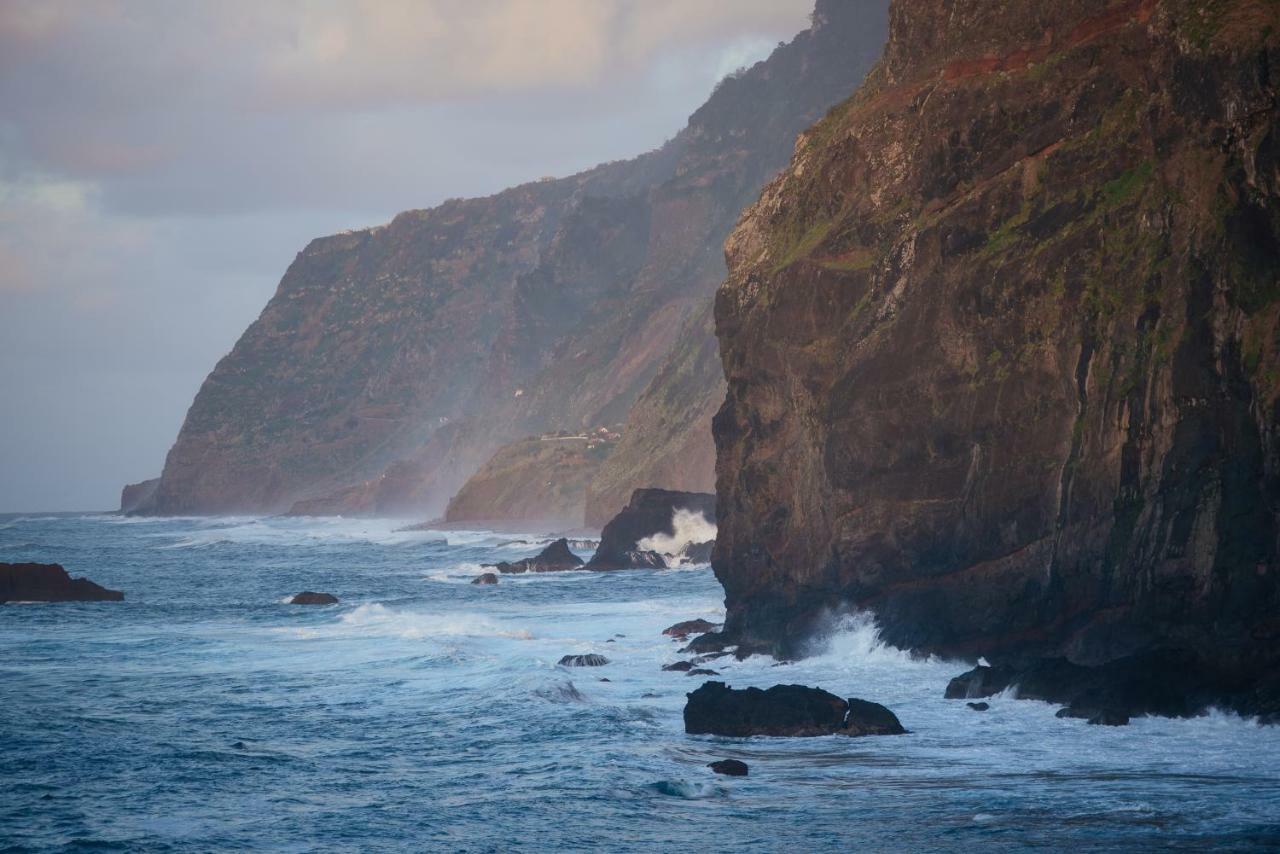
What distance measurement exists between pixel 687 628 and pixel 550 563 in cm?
2948

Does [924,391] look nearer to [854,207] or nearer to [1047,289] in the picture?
[1047,289]

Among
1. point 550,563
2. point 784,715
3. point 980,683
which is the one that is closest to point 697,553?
point 550,563

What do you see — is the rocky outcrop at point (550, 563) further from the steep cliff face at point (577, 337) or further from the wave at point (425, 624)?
the steep cliff face at point (577, 337)

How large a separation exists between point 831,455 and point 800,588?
152 inches

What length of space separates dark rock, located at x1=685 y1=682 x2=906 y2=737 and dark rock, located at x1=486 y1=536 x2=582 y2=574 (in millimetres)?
43225

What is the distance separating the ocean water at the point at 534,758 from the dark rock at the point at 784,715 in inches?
18.9

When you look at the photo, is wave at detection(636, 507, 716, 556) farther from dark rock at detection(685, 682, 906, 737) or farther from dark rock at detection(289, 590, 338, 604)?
dark rock at detection(685, 682, 906, 737)

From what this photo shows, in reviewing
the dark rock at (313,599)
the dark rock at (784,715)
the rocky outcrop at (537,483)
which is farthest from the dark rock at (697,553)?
the rocky outcrop at (537,483)

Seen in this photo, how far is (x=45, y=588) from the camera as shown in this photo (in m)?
57.8

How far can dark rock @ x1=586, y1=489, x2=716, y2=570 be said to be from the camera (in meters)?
68.3

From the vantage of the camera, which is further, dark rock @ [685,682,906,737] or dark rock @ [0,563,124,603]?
dark rock @ [0,563,124,603]

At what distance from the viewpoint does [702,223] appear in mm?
137125

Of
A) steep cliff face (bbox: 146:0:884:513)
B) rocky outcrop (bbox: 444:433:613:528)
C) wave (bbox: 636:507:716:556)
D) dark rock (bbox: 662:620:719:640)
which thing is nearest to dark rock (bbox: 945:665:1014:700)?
dark rock (bbox: 662:620:719:640)

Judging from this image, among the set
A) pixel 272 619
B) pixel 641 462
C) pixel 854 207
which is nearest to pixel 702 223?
pixel 641 462
